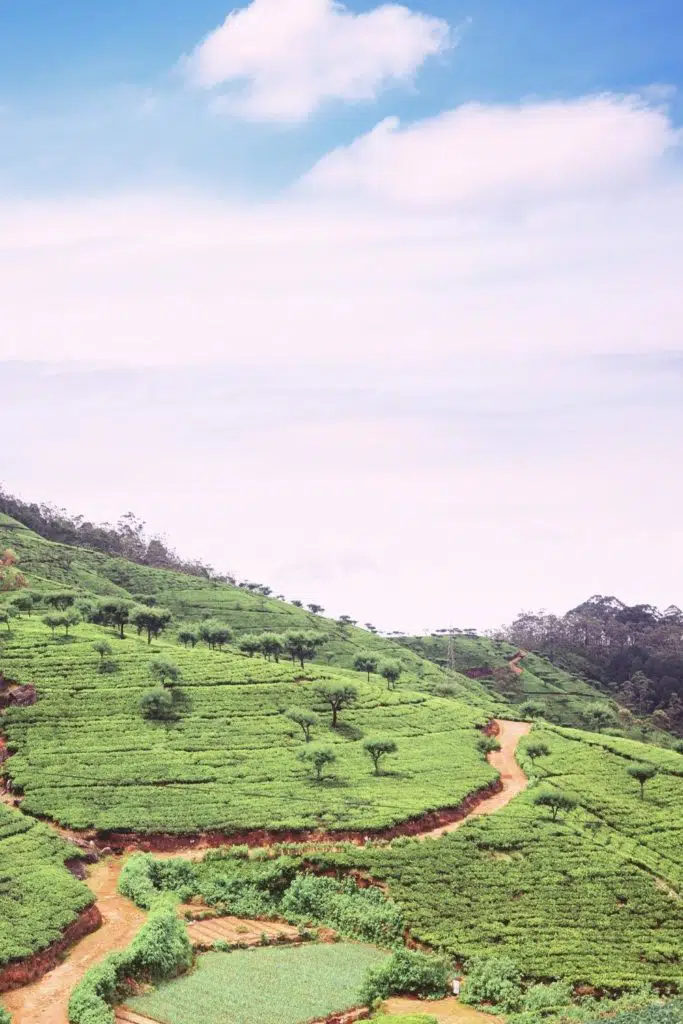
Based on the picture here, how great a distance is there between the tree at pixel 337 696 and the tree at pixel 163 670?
12218mm

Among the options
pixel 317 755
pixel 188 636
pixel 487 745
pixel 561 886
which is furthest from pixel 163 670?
pixel 561 886

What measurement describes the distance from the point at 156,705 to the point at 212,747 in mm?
6409

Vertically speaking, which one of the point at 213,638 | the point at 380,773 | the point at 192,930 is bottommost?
the point at 192,930

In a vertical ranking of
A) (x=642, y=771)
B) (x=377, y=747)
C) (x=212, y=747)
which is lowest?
(x=212, y=747)

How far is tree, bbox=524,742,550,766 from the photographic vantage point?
65000 millimetres

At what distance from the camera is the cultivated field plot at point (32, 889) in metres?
38.2

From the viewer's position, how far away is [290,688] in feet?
242

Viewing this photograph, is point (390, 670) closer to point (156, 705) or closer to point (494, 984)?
point (156, 705)

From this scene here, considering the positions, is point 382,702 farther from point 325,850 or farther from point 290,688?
point 325,850

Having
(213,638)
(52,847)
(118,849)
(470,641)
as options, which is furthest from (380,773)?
(470,641)

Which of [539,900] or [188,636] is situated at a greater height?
[188,636]

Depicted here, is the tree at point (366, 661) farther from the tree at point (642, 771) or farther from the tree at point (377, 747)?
the tree at point (642, 771)

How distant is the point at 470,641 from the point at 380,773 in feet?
352

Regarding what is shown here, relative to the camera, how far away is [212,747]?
63.0m
